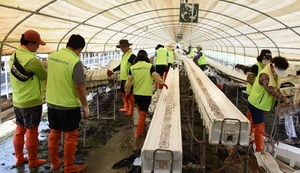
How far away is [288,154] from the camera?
4.27 m

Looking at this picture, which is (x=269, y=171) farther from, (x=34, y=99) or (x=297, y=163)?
(x=34, y=99)

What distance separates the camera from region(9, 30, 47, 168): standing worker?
9.91 ft

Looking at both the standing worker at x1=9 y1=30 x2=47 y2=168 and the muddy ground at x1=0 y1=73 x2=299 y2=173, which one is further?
the muddy ground at x1=0 y1=73 x2=299 y2=173

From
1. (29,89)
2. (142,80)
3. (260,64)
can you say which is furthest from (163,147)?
(260,64)

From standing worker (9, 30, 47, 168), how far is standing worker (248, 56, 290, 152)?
2.89 metres

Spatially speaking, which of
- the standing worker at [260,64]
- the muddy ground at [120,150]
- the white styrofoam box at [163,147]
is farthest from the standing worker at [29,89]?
the standing worker at [260,64]

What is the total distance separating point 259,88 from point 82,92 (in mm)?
2435

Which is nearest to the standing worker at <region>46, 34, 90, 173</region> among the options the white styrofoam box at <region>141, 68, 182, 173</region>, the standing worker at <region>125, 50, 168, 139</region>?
the white styrofoam box at <region>141, 68, 182, 173</region>

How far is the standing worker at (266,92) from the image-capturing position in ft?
11.0

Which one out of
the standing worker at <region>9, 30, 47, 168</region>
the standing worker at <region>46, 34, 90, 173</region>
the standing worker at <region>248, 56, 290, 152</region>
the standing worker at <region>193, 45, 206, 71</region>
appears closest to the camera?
the standing worker at <region>46, 34, 90, 173</region>

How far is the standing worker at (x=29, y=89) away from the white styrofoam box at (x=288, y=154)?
391cm

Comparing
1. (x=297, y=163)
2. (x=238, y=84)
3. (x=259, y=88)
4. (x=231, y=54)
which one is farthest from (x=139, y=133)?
(x=231, y=54)

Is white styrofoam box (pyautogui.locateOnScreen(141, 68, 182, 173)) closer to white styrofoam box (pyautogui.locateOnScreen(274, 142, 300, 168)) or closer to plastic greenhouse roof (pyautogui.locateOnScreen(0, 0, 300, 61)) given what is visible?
white styrofoam box (pyautogui.locateOnScreen(274, 142, 300, 168))

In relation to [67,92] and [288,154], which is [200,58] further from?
[67,92]
